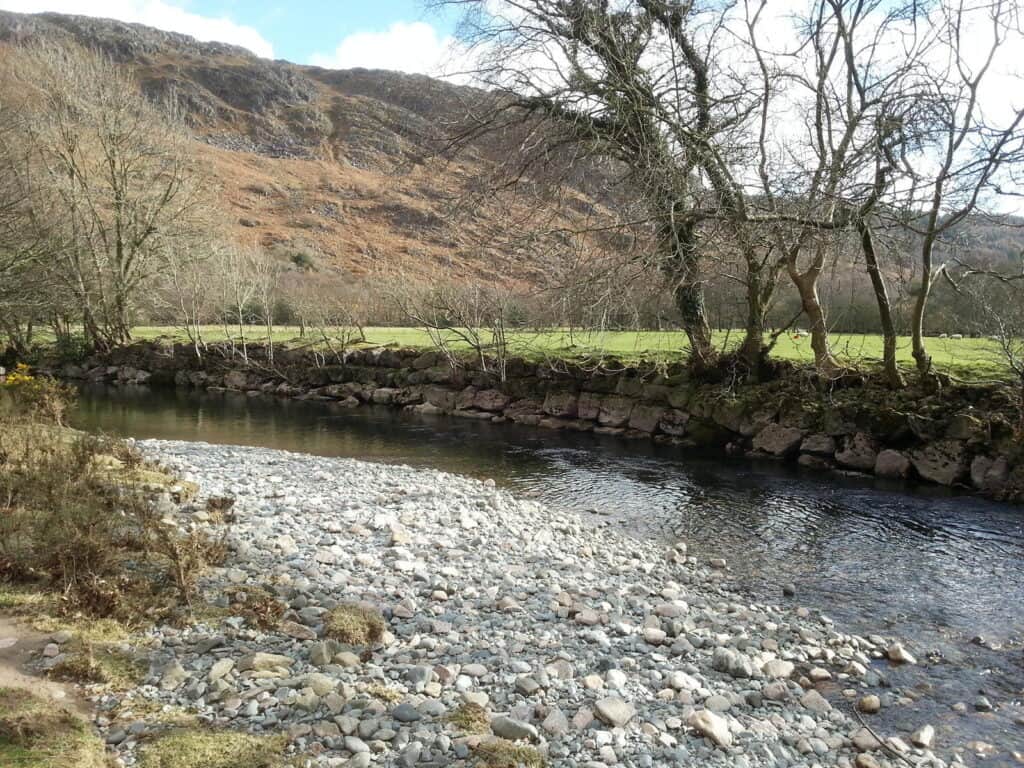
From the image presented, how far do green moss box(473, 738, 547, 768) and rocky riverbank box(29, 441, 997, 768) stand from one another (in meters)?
0.02

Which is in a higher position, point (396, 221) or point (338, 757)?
point (396, 221)

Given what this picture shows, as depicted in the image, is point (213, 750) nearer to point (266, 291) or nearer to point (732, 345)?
point (732, 345)

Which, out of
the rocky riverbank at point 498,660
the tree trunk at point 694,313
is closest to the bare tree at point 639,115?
the tree trunk at point 694,313

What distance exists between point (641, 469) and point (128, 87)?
29850mm

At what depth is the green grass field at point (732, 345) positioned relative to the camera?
15812 millimetres

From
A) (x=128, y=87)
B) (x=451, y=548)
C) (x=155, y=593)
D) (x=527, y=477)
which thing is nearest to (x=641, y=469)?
(x=527, y=477)

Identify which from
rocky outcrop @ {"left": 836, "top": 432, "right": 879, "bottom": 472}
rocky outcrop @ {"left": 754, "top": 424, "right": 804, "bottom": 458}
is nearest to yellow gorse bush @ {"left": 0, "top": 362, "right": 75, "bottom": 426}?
rocky outcrop @ {"left": 754, "top": 424, "right": 804, "bottom": 458}

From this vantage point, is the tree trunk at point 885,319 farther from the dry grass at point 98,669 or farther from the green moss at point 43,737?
the green moss at point 43,737

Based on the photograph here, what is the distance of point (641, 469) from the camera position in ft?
49.1

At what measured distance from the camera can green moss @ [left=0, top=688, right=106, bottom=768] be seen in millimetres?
3533

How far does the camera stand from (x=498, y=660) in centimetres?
537

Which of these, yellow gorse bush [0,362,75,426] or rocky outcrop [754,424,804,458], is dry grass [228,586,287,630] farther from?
rocky outcrop [754,424,804,458]

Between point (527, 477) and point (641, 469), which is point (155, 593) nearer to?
point (527, 477)

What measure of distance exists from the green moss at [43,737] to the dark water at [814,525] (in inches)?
204
